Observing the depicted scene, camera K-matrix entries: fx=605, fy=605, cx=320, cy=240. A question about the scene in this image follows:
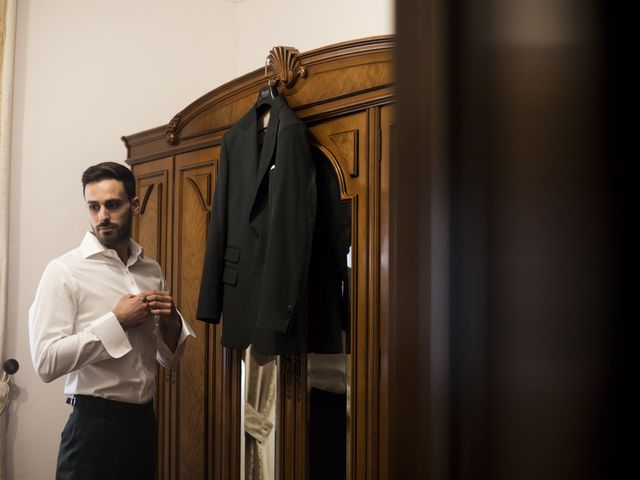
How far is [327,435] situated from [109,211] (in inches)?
41.5

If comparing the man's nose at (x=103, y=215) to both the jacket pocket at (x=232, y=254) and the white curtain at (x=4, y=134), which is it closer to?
the jacket pocket at (x=232, y=254)

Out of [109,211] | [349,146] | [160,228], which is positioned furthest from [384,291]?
[160,228]

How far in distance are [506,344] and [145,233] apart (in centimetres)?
297

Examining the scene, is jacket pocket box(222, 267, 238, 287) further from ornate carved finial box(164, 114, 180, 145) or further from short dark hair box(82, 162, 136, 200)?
ornate carved finial box(164, 114, 180, 145)

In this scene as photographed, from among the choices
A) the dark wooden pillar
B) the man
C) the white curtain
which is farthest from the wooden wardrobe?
the dark wooden pillar

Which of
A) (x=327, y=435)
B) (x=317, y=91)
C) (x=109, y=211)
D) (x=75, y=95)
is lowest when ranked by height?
(x=327, y=435)

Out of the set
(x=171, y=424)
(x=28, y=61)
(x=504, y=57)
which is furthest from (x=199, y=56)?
(x=504, y=57)

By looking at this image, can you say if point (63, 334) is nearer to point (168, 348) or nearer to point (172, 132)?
point (168, 348)

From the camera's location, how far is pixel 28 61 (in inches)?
122

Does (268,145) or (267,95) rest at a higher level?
(267,95)

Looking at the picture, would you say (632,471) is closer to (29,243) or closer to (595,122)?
(595,122)

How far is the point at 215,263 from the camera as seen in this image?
2.28 meters

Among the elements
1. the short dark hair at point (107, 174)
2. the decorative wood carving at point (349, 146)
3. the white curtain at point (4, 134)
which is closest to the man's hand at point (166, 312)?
the short dark hair at point (107, 174)

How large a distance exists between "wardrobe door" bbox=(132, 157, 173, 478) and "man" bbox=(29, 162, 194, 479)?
2.80 feet
